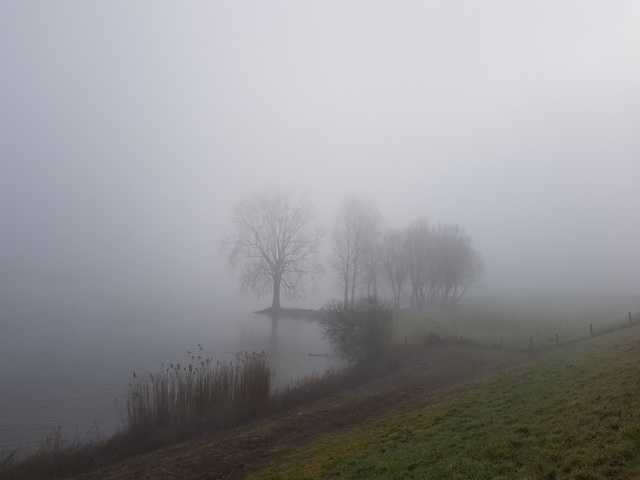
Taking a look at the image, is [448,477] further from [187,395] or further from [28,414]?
[28,414]

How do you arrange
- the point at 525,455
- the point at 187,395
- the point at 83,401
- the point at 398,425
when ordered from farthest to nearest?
1. the point at 83,401
2. the point at 187,395
3. the point at 398,425
4. the point at 525,455

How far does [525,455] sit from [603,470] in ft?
5.26

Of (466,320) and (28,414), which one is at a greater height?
(466,320)

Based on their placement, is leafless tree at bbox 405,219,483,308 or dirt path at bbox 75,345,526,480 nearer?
dirt path at bbox 75,345,526,480

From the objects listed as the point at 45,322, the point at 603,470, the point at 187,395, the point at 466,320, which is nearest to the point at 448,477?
the point at 603,470

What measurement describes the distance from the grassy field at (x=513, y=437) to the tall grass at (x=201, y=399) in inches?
274

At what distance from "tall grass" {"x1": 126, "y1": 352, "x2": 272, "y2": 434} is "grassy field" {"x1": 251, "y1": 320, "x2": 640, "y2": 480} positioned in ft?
22.8

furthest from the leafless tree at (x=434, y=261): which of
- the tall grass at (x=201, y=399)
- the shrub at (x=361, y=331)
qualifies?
the tall grass at (x=201, y=399)

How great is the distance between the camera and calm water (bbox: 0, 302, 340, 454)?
20.2 meters

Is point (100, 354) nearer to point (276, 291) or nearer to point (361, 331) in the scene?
point (361, 331)

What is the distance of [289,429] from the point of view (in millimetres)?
16594

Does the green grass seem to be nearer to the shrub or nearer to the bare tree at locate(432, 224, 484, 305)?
the shrub

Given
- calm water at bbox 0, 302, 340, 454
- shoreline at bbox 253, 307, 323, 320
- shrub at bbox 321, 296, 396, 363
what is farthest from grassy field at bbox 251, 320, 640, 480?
shoreline at bbox 253, 307, 323, 320

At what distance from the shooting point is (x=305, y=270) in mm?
56656
